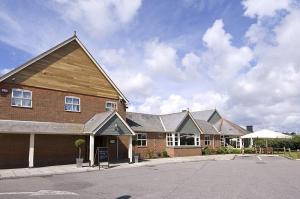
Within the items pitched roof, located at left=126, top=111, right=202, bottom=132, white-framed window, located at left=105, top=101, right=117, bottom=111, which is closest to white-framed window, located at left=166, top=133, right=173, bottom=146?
pitched roof, located at left=126, top=111, right=202, bottom=132

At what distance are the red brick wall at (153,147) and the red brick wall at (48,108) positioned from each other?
7649 millimetres

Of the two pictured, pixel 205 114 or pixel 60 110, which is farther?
pixel 205 114

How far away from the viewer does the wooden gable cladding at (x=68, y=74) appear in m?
24.3

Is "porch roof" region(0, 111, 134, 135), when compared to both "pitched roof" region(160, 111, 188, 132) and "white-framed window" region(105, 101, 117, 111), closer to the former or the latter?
"white-framed window" region(105, 101, 117, 111)

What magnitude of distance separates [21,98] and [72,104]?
4.31m

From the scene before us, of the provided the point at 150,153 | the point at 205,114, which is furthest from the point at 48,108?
the point at 205,114

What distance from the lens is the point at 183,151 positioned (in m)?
36.9

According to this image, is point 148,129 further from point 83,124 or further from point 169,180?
point 169,180

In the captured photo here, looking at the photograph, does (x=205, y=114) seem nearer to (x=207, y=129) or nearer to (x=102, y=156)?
(x=207, y=129)

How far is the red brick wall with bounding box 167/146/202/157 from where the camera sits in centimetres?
3591

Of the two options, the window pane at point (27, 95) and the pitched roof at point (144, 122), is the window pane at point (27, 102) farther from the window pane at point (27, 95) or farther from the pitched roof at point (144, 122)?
the pitched roof at point (144, 122)

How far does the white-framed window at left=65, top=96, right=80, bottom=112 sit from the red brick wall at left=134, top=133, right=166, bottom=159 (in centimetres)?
868

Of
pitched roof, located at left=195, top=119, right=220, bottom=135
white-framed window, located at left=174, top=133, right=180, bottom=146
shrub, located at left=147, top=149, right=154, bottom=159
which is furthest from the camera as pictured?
pitched roof, located at left=195, top=119, right=220, bottom=135

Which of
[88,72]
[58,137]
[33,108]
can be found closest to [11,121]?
[33,108]
